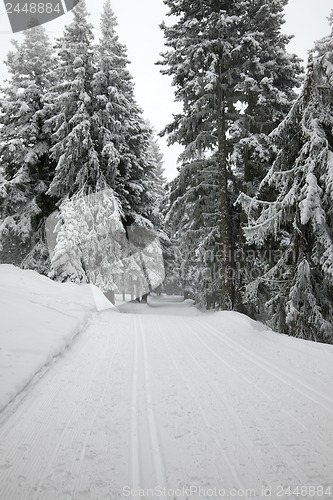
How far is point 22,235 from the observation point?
47.5ft

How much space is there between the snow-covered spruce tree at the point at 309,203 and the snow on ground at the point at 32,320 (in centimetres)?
572

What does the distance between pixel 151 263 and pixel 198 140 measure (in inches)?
352

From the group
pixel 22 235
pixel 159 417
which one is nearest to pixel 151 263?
pixel 22 235

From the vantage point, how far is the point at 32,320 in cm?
614

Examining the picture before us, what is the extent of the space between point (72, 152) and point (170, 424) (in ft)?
45.2

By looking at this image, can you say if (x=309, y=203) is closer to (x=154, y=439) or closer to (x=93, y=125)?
(x=154, y=439)

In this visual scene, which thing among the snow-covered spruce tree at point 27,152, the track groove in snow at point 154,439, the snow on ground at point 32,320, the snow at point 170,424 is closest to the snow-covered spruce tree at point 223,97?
the snow on ground at point 32,320

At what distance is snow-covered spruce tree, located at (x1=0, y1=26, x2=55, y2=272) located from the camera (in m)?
14.6

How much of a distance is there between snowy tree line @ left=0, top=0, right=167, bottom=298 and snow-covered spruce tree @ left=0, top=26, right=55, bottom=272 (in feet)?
0.17

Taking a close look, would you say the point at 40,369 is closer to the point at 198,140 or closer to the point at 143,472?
the point at 143,472
